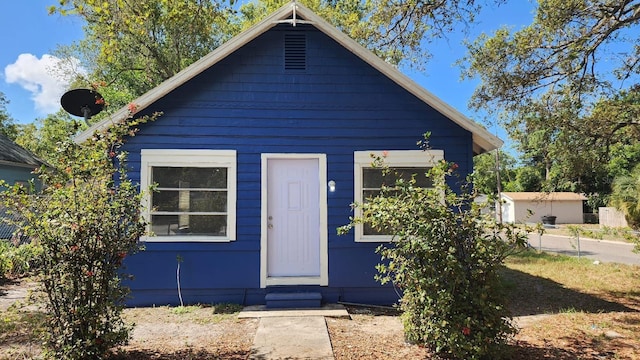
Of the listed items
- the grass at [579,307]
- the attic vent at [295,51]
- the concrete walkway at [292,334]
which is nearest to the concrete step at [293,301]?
the concrete walkway at [292,334]

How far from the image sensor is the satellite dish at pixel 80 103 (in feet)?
22.4

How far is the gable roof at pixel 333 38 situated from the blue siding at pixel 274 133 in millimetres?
187

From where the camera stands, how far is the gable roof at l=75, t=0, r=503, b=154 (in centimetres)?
632

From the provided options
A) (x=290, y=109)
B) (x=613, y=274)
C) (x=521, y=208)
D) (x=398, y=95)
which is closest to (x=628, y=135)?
(x=613, y=274)

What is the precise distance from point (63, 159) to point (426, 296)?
13.3 ft

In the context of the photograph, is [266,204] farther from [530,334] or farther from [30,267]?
[530,334]

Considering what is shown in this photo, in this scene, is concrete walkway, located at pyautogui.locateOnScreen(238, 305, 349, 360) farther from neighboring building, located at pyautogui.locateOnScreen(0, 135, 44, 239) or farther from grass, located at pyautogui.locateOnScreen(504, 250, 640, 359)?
neighboring building, located at pyautogui.locateOnScreen(0, 135, 44, 239)

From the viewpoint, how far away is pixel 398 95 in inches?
267

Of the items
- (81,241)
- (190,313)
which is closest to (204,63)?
(81,241)

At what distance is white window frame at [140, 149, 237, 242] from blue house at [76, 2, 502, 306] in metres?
0.02

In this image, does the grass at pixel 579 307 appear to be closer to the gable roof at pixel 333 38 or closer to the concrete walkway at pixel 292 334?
the concrete walkway at pixel 292 334

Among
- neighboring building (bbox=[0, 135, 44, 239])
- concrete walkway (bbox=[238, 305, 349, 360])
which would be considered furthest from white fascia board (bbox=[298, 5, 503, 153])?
neighboring building (bbox=[0, 135, 44, 239])

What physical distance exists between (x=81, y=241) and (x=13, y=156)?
14.7 metres

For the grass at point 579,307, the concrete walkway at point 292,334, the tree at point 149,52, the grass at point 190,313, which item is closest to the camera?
the concrete walkway at point 292,334
